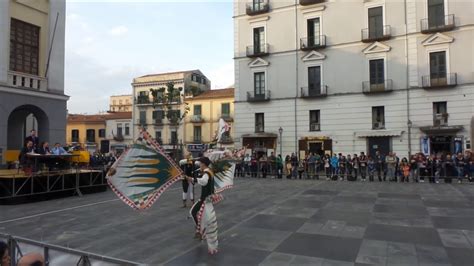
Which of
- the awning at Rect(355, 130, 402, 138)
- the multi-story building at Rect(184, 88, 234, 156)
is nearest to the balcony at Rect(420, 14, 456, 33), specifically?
the awning at Rect(355, 130, 402, 138)

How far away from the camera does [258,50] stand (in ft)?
112

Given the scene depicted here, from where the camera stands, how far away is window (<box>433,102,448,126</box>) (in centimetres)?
2723

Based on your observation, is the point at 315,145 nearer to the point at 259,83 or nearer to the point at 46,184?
the point at 259,83

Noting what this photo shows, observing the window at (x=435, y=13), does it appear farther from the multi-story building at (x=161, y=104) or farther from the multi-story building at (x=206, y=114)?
the multi-story building at (x=161, y=104)

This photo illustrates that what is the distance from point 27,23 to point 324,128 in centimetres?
2220

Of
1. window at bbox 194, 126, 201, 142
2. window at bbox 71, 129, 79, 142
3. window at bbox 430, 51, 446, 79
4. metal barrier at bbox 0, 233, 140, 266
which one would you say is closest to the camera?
metal barrier at bbox 0, 233, 140, 266

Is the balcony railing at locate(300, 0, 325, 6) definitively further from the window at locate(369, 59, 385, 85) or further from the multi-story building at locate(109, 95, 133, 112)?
the multi-story building at locate(109, 95, 133, 112)

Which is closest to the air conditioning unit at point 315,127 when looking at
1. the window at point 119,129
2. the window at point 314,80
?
the window at point 314,80

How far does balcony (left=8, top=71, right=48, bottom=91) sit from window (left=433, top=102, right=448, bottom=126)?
2551cm

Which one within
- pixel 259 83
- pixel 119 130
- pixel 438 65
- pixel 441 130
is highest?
pixel 438 65

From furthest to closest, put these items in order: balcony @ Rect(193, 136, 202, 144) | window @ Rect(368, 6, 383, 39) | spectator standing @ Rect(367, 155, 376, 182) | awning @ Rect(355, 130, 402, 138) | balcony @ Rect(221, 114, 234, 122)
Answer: balcony @ Rect(193, 136, 202, 144) → balcony @ Rect(221, 114, 234, 122) → window @ Rect(368, 6, 383, 39) → awning @ Rect(355, 130, 402, 138) → spectator standing @ Rect(367, 155, 376, 182)

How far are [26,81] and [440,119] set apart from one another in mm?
26425

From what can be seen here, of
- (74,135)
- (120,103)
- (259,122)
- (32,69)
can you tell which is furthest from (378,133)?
(120,103)

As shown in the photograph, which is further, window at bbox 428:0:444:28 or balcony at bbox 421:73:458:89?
window at bbox 428:0:444:28
